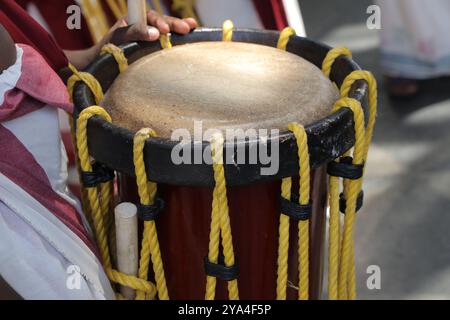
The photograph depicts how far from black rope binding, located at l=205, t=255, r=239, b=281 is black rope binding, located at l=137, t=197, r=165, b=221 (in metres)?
0.09

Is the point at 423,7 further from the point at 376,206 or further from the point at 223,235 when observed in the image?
the point at 223,235

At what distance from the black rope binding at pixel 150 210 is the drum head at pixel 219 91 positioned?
3.8 inches

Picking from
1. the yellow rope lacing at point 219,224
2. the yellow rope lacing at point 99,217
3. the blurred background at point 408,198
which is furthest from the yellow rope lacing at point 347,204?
the blurred background at point 408,198

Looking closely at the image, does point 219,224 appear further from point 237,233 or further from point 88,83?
point 88,83

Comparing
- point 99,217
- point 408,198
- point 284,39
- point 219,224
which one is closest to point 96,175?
point 99,217

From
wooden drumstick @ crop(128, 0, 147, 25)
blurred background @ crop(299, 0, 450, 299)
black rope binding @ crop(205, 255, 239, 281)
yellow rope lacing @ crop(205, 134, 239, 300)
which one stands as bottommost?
blurred background @ crop(299, 0, 450, 299)

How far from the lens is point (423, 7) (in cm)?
239

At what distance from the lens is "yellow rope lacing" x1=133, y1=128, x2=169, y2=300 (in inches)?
35.2

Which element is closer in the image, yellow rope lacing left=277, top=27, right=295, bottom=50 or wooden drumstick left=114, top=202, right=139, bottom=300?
wooden drumstick left=114, top=202, right=139, bottom=300

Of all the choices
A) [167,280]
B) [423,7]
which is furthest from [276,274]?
[423,7]

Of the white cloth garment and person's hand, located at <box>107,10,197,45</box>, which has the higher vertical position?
person's hand, located at <box>107,10,197,45</box>

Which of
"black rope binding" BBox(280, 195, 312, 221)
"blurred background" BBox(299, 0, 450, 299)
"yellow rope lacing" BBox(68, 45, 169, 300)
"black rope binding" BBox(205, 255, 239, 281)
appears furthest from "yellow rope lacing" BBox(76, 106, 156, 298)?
"blurred background" BBox(299, 0, 450, 299)

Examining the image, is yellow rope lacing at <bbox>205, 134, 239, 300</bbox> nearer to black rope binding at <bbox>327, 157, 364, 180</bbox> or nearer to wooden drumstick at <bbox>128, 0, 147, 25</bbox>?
black rope binding at <bbox>327, 157, 364, 180</bbox>

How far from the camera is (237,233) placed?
981mm
